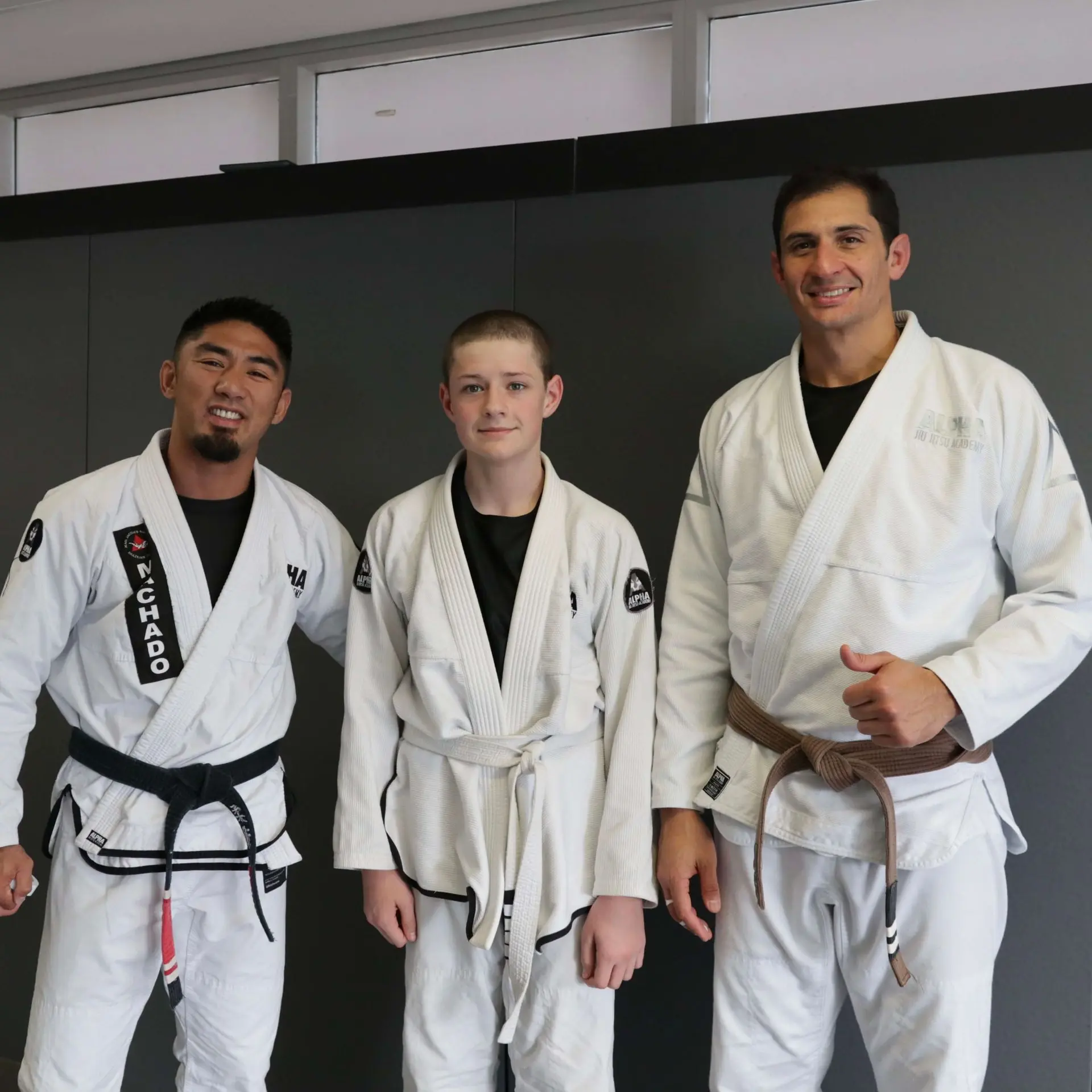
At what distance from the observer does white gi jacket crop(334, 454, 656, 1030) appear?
1747 mm

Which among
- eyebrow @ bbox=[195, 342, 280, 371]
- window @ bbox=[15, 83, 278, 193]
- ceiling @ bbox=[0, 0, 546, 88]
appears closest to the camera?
eyebrow @ bbox=[195, 342, 280, 371]

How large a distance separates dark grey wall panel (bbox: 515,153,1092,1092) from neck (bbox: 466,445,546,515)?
1.32 ft

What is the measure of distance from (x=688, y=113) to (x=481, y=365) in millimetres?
910

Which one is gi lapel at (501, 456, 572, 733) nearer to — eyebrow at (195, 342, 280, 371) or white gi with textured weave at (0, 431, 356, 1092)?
white gi with textured weave at (0, 431, 356, 1092)

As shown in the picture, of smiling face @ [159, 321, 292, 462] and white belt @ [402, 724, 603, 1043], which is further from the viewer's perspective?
smiling face @ [159, 321, 292, 462]

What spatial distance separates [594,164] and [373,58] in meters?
0.78

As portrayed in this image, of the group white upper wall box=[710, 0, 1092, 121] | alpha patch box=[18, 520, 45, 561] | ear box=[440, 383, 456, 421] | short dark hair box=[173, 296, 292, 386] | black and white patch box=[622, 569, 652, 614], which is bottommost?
black and white patch box=[622, 569, 652, 614]

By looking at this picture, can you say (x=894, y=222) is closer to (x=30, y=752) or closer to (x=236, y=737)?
(x=236, y=737)

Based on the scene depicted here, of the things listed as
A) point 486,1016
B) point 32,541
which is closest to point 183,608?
point 32,541

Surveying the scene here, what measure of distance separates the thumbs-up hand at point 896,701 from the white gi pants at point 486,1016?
0.63 metres

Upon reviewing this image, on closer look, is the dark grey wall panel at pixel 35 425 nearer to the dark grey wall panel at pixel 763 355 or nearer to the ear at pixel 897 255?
the dark grey wall panel at pixel 763 355

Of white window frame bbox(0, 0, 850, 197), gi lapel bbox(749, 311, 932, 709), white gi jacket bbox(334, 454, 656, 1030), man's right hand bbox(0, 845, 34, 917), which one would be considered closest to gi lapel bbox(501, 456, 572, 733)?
white gi jacket bbox(334, 454, 656, 1030)

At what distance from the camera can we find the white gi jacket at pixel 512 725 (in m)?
1.75

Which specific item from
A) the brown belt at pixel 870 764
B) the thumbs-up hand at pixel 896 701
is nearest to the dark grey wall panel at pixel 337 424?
the brown belt at pixel 870 764
